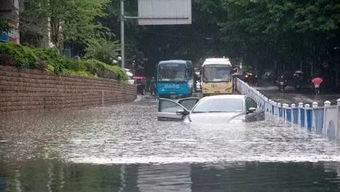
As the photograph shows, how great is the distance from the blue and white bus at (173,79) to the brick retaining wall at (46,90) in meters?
13.9

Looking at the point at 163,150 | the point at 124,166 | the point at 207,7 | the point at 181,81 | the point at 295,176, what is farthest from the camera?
the point at 207,7

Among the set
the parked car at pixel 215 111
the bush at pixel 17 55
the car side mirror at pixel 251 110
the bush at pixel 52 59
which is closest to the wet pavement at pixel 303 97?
the bush at pixel 52 59

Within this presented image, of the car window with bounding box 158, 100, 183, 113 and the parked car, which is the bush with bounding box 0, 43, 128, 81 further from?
the parked car

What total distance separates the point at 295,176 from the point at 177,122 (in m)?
11.5

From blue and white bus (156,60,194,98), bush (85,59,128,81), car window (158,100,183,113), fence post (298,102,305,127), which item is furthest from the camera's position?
blue and white bus (156,60,194,98)

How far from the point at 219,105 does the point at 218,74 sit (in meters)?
31.2

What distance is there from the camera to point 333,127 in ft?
52.4

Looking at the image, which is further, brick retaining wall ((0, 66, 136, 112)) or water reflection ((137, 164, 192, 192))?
brick retaining wall ((0, 66, 136, 112))

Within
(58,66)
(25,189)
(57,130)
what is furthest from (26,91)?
(25,189)

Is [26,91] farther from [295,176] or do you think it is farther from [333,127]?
[295,176]

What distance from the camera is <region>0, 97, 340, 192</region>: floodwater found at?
27.9 ft

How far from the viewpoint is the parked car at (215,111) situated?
746 inches

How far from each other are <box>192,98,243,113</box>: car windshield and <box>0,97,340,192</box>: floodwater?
2.96 m

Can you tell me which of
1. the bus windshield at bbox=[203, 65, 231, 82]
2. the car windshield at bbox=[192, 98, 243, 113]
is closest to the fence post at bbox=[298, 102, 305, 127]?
the car windshield at bbox=[192, 98, 243, 113]
